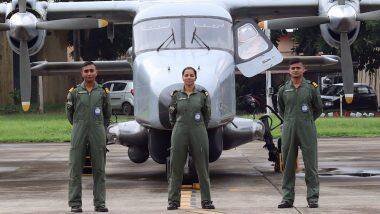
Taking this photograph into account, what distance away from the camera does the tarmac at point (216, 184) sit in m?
11.0

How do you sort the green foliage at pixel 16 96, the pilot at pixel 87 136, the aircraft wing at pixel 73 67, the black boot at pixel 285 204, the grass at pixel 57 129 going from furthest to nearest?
the green foliage at pixel 16 96 → the grass at pixel 57 129 → the aircraft wing at pixel 73 67 → the black boot at pixel 285 204 → the pilot at pixel 87 136

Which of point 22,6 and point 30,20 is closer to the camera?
point 30,20

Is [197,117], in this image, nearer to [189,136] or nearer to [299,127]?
[189,136]

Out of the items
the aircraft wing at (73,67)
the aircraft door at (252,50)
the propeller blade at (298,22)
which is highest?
the propeller blade at (298,22)

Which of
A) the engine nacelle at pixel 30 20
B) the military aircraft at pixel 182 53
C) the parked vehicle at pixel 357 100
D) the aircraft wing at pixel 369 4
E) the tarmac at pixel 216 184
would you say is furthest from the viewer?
the parked vehicle at pixel 357 100

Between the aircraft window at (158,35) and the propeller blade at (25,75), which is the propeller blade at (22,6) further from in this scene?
the aircraft window at (158,35)

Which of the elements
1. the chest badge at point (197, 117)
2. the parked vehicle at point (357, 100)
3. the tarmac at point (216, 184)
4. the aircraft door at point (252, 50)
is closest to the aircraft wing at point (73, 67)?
the tarmac at point (216, 184)

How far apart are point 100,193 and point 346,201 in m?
3.26

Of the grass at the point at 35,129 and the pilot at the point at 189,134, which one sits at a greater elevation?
the pilot at the point at 189,134

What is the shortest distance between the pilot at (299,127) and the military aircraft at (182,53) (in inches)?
85.8

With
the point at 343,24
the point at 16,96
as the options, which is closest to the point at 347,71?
the point at 343,24

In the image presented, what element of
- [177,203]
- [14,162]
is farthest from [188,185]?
[14,162]

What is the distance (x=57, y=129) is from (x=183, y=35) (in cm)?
1730

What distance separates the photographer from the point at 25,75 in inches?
703
